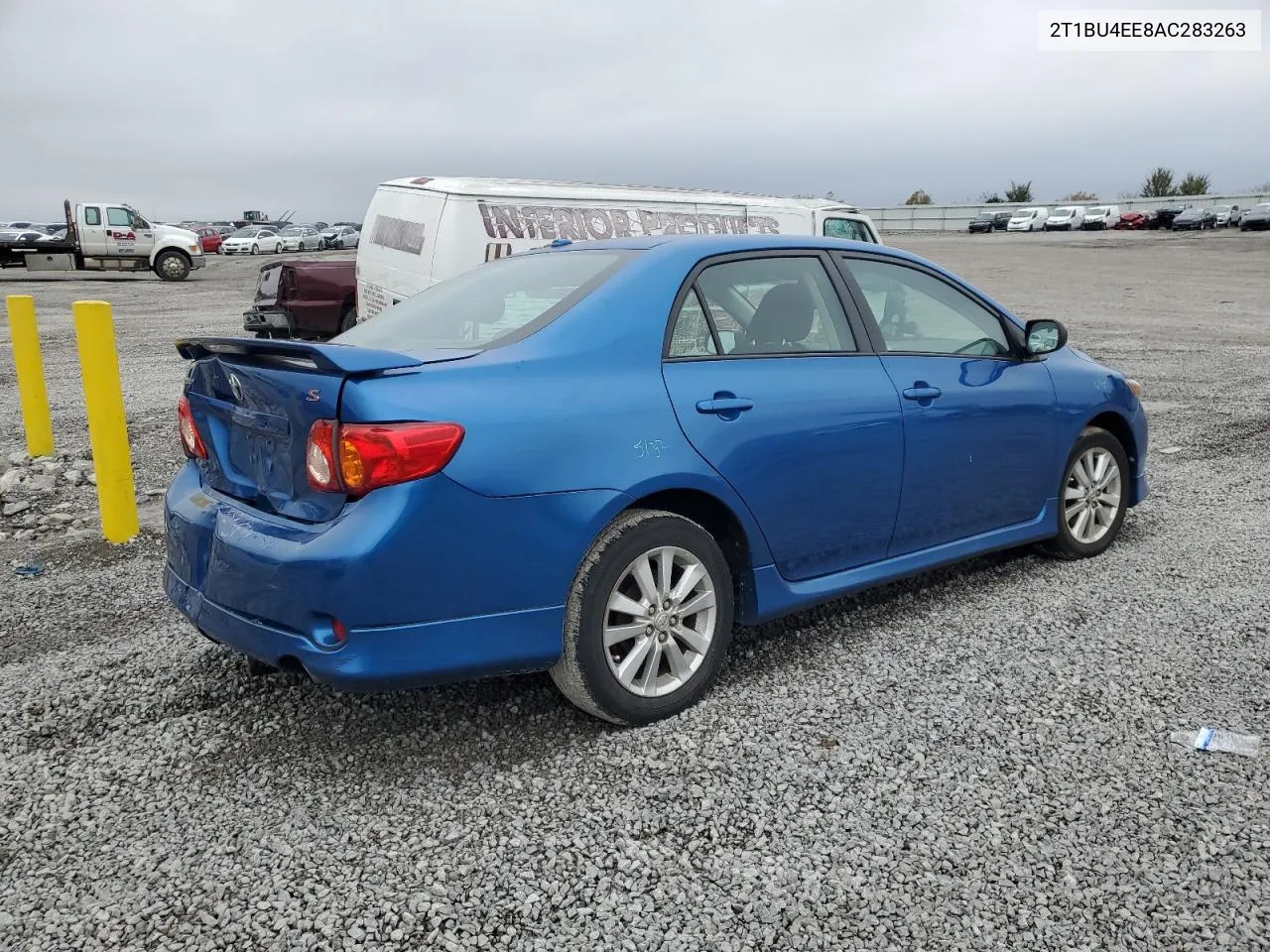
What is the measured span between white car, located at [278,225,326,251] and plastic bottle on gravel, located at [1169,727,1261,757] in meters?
54.4

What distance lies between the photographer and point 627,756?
3.32 meters

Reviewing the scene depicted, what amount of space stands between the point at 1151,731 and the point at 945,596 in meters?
1.38

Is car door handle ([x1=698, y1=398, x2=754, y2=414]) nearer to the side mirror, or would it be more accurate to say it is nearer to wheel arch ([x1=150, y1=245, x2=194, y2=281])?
the side mirror

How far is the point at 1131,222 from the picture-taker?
208 ft

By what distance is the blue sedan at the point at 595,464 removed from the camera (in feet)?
9.74

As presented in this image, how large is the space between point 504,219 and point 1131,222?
62014 millimetres

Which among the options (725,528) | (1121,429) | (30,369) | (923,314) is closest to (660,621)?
(725,528)

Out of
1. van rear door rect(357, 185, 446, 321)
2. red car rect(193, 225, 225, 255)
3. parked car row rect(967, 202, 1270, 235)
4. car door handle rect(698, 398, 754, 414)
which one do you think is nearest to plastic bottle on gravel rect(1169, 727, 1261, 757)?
car door handle rect(698, 398, 754, 414)

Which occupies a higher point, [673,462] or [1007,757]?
[673,462]

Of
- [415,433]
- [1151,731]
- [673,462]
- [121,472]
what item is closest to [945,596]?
[1151,731]

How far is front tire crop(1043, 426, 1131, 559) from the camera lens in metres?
5.09

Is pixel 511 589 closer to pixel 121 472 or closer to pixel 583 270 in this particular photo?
pixel 583 270

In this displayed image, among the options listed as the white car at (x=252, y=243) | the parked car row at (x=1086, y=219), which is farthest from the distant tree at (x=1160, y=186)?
the white car at (x=252, y=243)

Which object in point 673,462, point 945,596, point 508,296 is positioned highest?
point 508,296
